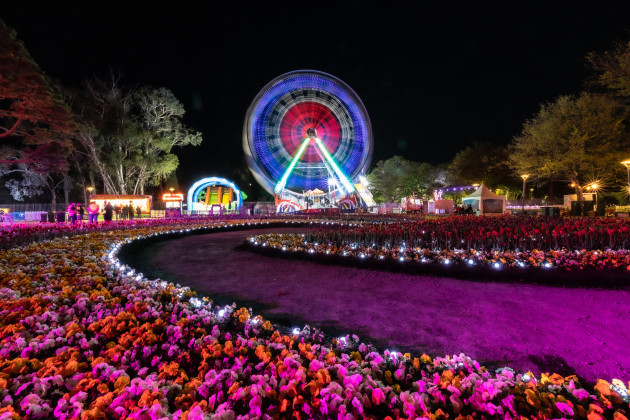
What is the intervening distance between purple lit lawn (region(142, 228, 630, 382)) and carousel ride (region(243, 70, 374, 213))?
24265 millimetres

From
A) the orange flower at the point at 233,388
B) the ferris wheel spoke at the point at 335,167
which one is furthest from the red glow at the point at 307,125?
the orange flower at the point at 233,388

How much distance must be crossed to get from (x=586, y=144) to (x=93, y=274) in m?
32.7

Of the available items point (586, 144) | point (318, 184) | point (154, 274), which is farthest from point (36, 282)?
point (318, 184)

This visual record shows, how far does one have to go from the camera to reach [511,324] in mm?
3314

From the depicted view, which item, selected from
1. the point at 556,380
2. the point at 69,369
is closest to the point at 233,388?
the point at 69,369

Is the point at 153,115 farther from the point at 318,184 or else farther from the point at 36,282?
the point at 36,282

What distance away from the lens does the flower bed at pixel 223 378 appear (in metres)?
1.51

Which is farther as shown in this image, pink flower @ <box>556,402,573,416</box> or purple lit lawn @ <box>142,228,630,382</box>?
purple lit lawn @ <box>142,228,630,382</box>

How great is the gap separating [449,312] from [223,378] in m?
2.82

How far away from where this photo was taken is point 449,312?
3.69 m

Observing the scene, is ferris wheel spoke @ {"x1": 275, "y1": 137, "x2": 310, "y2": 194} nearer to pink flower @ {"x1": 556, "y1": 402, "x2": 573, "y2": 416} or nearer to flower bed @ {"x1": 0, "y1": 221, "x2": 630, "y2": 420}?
flower bed @ {"x1": 0, "y1": 221, "x2": 630, "y2": 420}

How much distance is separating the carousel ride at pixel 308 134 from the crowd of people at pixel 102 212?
1158 cm

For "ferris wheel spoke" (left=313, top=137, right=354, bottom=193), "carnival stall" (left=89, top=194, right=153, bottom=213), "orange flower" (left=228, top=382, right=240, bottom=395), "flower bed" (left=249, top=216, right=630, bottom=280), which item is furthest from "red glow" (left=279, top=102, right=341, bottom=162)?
"orange flower" (left=228, top=382, right=240, bottom=395)

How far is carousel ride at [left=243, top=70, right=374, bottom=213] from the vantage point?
2952 centimetres
